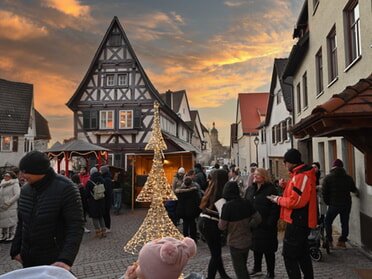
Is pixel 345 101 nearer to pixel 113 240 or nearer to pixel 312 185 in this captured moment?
pixel 312 185

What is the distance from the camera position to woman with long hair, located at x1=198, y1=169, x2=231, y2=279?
4715 mm

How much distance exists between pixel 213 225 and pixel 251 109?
37798 millimetres

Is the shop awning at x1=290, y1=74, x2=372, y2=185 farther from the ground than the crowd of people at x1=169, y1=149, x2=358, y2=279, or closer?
farther from the ground

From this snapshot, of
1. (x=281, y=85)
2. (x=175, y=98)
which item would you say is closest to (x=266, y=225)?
(x=281, y=85)

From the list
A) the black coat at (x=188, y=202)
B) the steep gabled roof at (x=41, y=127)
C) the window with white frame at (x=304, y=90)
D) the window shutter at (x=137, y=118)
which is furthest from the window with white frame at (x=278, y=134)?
the steep gabled roof at (x=41, y=127)

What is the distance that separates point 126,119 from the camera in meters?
22.4

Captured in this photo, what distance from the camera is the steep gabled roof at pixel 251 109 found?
39.7m

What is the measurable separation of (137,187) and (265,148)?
16693mm

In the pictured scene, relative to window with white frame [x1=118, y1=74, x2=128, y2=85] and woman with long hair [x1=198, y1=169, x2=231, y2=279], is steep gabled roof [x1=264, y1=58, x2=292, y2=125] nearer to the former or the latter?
window with white frame [x1=118, y1=74, x2=128, y2=85]

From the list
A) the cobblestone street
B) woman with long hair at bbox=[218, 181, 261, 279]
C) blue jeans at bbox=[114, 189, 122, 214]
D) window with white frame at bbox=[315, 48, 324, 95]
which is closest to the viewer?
woman with long hair at bbox=[218, 181, 261, 279]

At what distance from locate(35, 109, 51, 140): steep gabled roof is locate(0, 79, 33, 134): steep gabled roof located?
826 centimetres

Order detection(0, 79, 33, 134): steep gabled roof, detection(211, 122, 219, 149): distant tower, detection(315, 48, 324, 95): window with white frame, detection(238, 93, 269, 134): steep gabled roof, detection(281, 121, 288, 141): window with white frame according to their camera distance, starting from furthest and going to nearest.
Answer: detection(211, 122, 219, 149): distant tower < detection(238, 93, 269, 134): steep gabled roof < detection(0, 79, 33, 134): steep gabled roof < detection(281, 121, 288, 141): window with white frame < detection(315, 48, 324, 95): window with white frame

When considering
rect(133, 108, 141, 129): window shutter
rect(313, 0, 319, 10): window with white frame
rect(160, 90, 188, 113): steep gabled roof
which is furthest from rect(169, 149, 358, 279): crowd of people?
rect(160, 90, 188, 113): steep gabled roof

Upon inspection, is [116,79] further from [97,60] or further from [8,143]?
[8,143]
